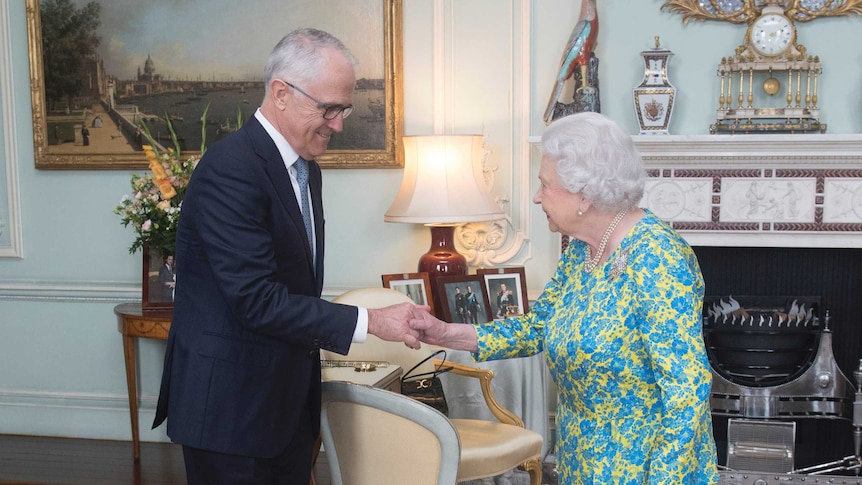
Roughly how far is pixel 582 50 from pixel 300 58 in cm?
213

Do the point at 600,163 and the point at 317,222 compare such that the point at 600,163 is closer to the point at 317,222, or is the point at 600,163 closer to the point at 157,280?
the point at 317,222

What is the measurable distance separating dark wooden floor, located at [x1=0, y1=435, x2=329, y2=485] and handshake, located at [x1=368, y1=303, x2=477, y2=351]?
6.37 ft

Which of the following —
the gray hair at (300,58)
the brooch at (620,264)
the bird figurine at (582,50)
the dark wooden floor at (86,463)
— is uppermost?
the bird figurine at (582,50)

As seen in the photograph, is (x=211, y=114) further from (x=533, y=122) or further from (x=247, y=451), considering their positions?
(x=247, y=451)

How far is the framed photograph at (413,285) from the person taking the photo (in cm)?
394

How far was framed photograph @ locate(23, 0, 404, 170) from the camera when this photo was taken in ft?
14.2

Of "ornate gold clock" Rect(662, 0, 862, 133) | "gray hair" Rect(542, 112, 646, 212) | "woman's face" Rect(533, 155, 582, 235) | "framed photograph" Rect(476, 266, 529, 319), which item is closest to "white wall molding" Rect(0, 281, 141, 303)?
"framed photograph" Rect(476, 266, 529, 319)

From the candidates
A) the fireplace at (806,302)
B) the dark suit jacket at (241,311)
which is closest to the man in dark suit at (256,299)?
the dark suit jacket at (241,311)

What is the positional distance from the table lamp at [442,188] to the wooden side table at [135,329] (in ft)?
3.92

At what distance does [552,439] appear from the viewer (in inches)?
170

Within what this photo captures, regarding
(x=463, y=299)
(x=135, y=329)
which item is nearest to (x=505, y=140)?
(x=463, y=299)

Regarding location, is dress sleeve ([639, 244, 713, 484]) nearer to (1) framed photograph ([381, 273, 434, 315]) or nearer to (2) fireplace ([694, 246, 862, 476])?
(1) framed photograph ([381, 273, 434, 315])

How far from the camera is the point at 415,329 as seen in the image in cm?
236

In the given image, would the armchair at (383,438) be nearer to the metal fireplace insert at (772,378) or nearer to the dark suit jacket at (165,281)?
→ the dark suit jacket at (165,281)
